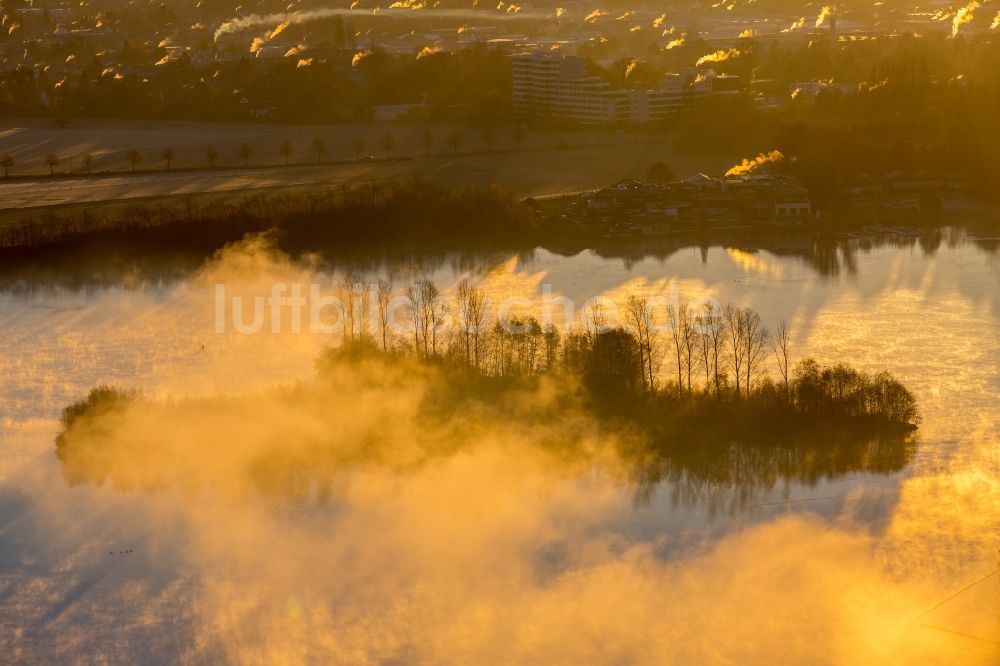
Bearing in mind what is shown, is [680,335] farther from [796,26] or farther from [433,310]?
[796,26]

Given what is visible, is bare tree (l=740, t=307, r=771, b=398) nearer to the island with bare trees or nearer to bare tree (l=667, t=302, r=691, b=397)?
the island with bare trees

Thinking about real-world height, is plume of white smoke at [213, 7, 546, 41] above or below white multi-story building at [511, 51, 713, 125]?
above

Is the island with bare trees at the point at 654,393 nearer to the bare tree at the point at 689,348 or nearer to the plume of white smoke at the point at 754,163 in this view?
the bare tree at the point at 689,348

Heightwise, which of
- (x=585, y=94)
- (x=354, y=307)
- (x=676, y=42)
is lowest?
(x=354, y=307)

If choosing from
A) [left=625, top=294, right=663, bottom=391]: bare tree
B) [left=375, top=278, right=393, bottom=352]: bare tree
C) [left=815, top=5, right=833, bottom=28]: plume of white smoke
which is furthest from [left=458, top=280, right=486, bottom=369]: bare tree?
[left=815, top=5, right=833, bottom=28]: plume of white smoke

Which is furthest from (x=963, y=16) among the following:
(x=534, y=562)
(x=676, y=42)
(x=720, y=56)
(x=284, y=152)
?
(x=534, y=562)

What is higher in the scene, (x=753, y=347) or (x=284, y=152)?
(x=284, y=152)
